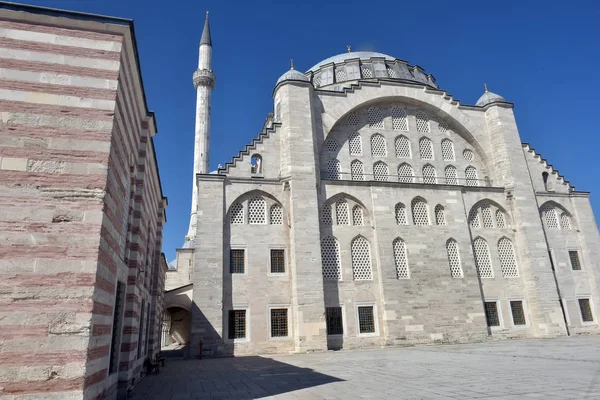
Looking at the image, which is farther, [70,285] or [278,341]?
[278,341]

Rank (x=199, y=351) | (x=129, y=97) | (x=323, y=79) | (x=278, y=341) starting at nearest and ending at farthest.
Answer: (x=129, y=97) < (x=199, y=351) < (x=278, y=341) < (x=323, y=79)

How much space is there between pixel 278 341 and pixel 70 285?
12.2 meters

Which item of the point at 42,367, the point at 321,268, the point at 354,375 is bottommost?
the point at 354,375

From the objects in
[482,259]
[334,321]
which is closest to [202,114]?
[334,321]

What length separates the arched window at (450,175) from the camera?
2111 cm

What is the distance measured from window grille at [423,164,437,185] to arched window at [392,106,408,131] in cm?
254

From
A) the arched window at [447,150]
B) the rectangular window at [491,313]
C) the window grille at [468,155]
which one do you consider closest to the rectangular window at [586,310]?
the rectangular window at [491,313]

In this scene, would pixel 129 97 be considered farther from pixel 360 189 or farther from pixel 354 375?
pixel 360 189

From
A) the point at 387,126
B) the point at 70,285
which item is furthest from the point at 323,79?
the point at 70,285

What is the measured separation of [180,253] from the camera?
29109 millimetres

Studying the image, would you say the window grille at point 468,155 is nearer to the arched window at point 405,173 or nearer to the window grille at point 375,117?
the arched window at point 405,173

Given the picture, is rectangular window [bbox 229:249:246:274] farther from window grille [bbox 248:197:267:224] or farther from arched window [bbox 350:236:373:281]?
arched window [bbox 350:236:373:281]

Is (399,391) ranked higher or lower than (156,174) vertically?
lower

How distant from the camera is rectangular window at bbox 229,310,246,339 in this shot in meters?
15.7
